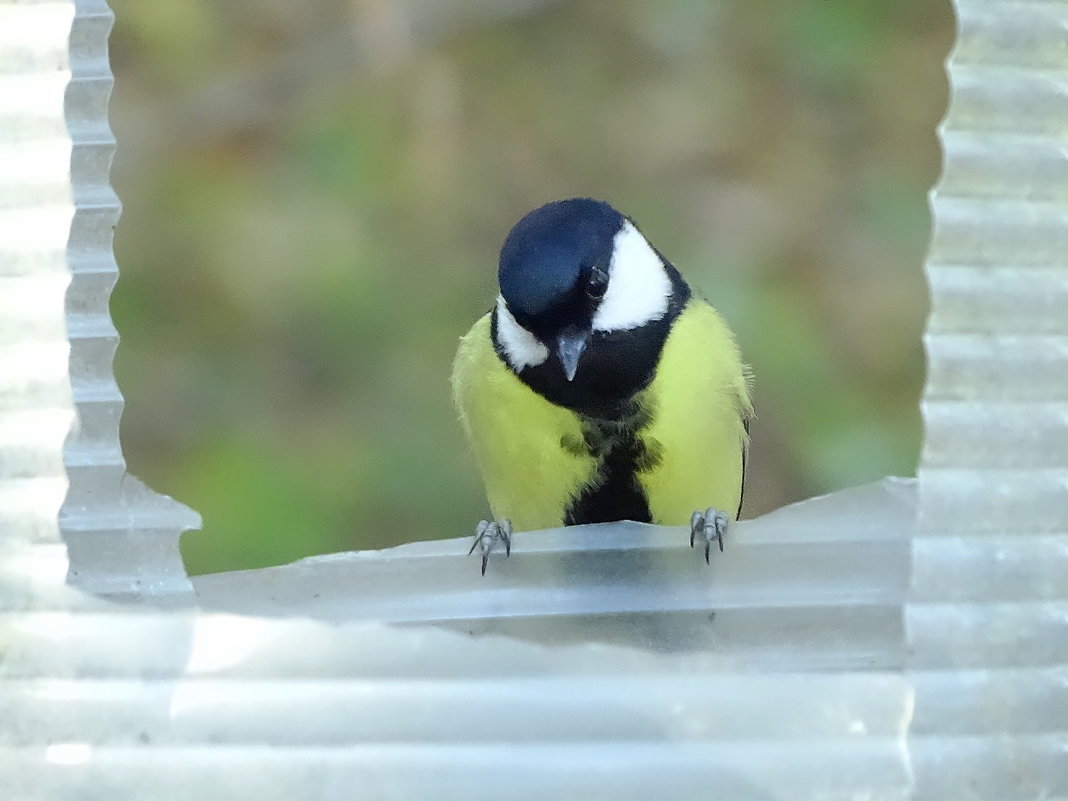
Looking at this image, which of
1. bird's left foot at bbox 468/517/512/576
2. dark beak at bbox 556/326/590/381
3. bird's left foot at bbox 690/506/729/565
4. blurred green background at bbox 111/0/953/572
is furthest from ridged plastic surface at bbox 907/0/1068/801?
blurred green background at bbox 111/0/953/572

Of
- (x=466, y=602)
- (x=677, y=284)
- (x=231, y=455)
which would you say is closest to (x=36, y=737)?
(x=466, y=602)

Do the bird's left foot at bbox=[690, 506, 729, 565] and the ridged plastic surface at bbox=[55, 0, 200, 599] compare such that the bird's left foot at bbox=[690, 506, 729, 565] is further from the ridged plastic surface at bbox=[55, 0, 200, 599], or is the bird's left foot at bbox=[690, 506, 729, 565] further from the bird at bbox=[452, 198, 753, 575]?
the ridged plastic surface at bbox=[55, 0, 200, 599]

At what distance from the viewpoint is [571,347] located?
0.83 metres

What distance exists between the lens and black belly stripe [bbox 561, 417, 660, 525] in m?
0.88

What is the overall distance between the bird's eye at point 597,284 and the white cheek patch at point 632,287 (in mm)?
13

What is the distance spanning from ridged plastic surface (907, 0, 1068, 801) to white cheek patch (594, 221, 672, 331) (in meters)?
0.39

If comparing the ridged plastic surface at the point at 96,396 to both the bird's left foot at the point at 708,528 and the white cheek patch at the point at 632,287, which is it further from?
the white cheek patch at the point at 632,287

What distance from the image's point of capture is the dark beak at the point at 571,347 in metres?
0.82

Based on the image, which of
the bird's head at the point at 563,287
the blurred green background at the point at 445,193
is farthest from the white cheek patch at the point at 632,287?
the blurred green background at the point at 445,193

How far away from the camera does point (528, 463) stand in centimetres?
91

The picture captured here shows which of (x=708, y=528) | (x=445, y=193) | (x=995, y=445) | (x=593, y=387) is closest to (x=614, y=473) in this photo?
(x=593, y=387)

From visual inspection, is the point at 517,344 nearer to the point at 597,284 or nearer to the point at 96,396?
the point at 597,284

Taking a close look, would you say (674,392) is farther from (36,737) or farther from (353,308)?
(353,308)

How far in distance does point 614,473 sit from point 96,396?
1.52ft
